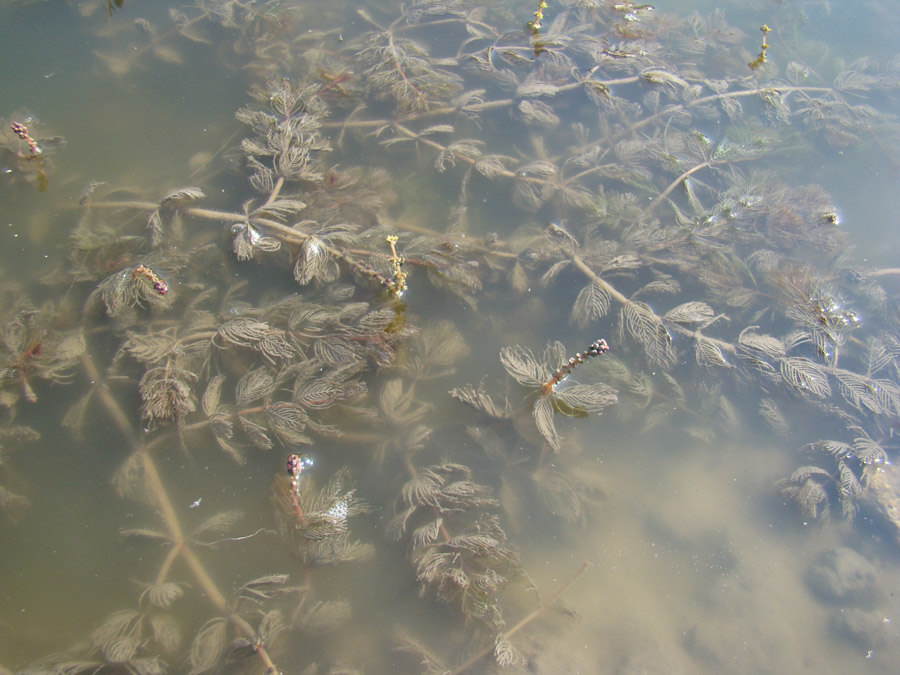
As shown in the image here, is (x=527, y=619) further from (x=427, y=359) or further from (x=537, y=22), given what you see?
(x=537, y=22)

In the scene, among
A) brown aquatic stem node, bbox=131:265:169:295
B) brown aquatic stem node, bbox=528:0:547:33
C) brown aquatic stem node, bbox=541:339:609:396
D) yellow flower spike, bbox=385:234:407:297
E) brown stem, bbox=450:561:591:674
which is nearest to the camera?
brown aquatic stem node, bbox=541:339:609:396

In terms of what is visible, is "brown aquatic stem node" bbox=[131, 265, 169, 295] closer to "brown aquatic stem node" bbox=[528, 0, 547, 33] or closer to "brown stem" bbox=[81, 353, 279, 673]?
"brown stem" bbox=[81, 353, 279, 673]

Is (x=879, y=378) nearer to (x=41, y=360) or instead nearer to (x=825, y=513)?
(x=825, y=513)

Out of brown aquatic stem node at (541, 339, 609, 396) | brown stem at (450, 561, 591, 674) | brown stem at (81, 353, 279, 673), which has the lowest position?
brown stem at (450, 561, 591, 674)

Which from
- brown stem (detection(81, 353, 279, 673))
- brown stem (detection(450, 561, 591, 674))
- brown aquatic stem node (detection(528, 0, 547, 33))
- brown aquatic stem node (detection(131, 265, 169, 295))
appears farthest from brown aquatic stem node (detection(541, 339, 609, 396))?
brown aquatic stem node (detection(528, 0, 547, 33))

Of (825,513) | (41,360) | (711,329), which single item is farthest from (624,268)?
(41,360)

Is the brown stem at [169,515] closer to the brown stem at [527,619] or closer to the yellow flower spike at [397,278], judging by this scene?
the brown stem at [527,619]

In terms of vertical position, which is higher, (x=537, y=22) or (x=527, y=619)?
(x=537, y=22)

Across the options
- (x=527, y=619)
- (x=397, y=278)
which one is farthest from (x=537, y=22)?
(x=527, y=619)

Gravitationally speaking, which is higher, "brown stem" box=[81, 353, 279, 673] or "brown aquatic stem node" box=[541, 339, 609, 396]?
"brown aquatic stem node" box=[541, 339, 609, 396]

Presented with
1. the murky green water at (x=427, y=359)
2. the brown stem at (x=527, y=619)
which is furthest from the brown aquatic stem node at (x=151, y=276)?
the brown stem at (x=527, y=619)

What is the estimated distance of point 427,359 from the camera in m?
3.17

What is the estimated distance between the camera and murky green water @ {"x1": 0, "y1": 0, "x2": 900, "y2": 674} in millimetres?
2639

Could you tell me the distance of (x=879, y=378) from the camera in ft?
11.5
